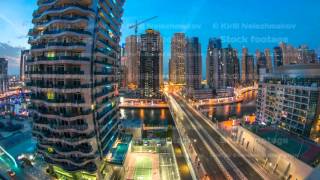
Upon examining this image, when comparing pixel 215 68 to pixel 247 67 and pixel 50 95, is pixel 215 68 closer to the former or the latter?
pixel 247 67

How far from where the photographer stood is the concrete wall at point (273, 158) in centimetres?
1680

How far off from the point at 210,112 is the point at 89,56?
2374 inches

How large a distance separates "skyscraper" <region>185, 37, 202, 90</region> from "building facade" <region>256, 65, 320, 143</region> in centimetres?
5698

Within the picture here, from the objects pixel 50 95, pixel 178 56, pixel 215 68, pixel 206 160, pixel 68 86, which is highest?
pixel 178 56

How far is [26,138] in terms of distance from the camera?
27109 millimetres

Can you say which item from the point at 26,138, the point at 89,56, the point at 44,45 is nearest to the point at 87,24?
the point at 89,56

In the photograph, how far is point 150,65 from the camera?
89625mm


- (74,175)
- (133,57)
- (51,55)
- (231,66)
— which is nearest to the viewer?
(51,55)

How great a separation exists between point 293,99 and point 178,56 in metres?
99.8

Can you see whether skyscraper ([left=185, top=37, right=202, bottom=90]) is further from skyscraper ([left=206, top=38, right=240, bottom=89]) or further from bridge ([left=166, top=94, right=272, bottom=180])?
bridge ([left=166, top=94, right=272, bottom=180])

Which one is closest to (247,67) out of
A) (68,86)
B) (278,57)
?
(278,57)

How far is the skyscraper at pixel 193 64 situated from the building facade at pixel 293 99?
57.0 m

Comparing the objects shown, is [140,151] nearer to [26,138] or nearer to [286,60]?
[26,138]

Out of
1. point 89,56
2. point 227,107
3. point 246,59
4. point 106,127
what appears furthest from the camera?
point 246,59
